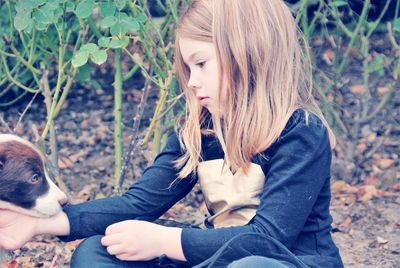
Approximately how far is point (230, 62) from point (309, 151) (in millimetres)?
398

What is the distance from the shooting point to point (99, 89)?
256 inches

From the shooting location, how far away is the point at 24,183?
3.12 metres

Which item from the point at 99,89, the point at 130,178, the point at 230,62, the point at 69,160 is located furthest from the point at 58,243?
the point at 99,89

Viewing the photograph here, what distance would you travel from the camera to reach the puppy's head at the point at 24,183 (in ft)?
10.0

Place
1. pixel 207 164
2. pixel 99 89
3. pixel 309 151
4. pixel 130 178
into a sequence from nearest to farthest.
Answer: pixel 309 151 → pixel 207 164 → pixel 130 178 → pixel 99 89

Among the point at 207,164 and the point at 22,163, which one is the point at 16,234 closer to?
the point at 22,163

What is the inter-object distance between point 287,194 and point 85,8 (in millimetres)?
1217

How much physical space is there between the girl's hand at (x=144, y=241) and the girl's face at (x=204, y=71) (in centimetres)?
45

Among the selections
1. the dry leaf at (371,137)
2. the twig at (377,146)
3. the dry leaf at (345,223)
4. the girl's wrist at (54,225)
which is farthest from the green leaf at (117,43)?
the dry leaf at (371,137)

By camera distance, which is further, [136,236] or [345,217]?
[345,217]

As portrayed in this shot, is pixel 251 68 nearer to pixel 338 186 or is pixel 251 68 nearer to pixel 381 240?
pixel 381 240

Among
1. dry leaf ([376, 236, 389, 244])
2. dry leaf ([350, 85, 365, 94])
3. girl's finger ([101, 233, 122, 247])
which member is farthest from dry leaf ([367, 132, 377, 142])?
girl's finger ([101, 233, 122, 247])

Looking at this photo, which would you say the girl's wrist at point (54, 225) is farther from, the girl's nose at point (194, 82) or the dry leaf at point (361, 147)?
the dry leaf at point (361, 147)

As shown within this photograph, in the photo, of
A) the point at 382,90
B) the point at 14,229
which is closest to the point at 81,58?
the point at 14,229
